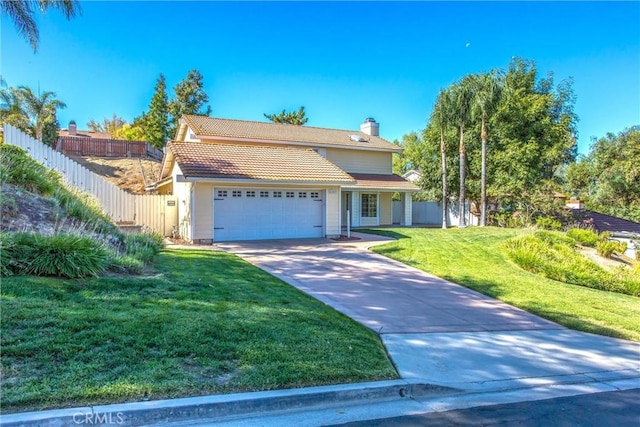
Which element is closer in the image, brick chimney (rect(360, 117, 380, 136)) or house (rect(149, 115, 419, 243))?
house (rect(149, 115, 419, 243))

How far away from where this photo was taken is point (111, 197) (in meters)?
17.1

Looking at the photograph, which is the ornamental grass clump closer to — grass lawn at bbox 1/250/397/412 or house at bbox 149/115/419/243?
house at bbox 149/115/419/243

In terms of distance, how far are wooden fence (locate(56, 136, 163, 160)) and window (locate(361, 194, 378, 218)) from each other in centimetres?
1793

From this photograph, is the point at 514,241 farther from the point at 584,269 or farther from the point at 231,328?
the point at 231,328

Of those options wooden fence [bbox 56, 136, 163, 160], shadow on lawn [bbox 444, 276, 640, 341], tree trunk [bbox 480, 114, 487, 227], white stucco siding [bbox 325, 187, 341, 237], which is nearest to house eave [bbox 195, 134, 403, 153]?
tree trunk [bbox 480, 114, 487, 227]

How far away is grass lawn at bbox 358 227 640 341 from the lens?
813 centimetres

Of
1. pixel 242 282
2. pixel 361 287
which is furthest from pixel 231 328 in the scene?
pixel 361 287

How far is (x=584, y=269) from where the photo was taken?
13203 mm

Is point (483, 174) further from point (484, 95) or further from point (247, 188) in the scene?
point (247, 188)

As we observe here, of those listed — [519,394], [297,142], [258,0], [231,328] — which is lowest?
[519,394]

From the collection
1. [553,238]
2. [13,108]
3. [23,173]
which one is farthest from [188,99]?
[553,238]

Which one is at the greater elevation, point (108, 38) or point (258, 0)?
point (258, 0)

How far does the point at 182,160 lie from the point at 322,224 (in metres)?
6.22

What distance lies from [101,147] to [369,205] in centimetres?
2080
